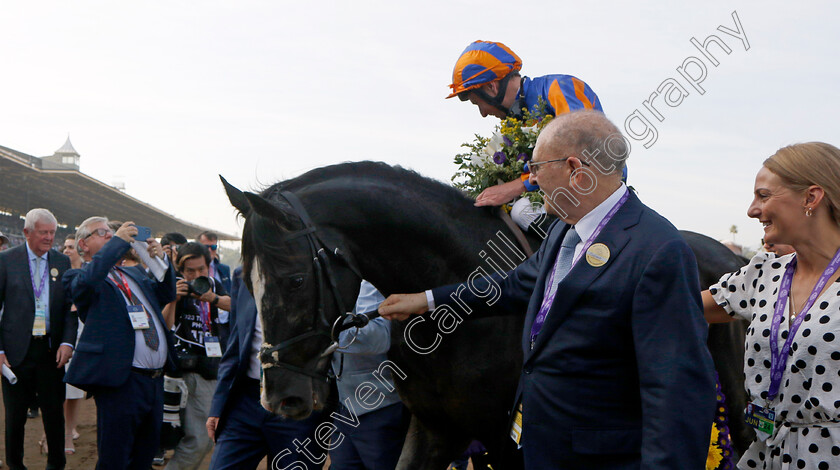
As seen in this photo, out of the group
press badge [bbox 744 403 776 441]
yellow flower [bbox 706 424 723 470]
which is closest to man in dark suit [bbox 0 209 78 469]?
yellow flower [bbox 706 424 723 470]

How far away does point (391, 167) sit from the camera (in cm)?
306

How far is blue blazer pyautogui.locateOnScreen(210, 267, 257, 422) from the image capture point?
367 centimetres

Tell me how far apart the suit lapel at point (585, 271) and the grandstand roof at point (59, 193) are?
1697 cm

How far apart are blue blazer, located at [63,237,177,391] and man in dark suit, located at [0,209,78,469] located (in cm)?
131

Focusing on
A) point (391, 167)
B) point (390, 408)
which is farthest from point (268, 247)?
point (390, 408)

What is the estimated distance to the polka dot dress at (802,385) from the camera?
2.03 meters

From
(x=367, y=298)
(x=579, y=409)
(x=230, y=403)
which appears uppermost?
(x=367, y=298)

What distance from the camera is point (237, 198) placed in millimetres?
2615

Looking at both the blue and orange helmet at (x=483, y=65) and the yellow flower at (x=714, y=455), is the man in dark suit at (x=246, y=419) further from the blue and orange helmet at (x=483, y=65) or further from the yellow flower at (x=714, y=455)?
the yellow flower at (x=714, y=455)

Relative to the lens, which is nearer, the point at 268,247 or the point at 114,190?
the point at 268,247

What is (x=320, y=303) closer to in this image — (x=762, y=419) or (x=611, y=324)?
(x=611, y=324)

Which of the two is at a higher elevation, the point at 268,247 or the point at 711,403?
the point at 268,247

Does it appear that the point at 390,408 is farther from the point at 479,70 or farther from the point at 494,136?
the point at 479,70

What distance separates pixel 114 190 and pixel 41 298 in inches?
691
